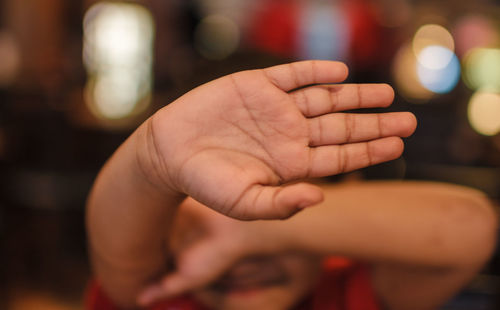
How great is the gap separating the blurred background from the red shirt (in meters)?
0.29

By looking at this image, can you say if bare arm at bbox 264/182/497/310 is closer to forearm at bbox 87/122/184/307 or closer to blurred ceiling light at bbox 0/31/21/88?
forearm at bbox 87/122/184/307

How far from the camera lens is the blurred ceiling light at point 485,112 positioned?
1.88 meters

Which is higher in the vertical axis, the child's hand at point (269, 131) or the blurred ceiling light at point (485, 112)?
the child's hand at point (269, 131)

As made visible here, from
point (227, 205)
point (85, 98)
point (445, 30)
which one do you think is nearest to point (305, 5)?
point (445, 30)

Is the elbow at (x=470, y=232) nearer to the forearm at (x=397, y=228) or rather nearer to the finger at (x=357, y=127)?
the forearm at (x=397, y=228)

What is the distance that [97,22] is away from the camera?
10.00 ft

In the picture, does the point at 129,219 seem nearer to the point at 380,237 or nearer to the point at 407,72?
the point at 380,237

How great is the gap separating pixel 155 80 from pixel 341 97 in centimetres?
280

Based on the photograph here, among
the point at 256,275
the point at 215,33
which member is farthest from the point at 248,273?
the point at 215,33

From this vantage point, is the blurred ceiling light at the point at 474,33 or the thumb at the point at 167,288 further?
the blurred ceiling light at the point at 474,33

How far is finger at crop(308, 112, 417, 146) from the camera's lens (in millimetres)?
440

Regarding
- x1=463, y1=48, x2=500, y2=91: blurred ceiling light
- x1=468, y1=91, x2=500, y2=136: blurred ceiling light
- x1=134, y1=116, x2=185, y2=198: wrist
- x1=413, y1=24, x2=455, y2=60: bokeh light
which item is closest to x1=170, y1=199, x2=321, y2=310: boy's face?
x1=134, y1=116, x2=185, y2=198: wrist

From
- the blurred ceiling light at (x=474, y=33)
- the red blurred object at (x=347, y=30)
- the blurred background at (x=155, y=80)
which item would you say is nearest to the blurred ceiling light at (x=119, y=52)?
the blurred background at (x=155, y=80)

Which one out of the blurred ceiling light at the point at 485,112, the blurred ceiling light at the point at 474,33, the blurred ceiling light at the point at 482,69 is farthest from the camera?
the blurred ceiling light at the point at 474,33
